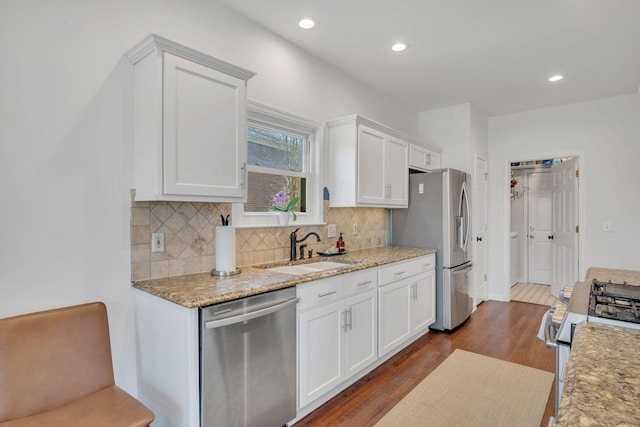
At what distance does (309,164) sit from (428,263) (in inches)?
62.3

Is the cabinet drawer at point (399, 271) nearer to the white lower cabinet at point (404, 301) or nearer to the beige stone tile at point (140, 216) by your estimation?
the white lower cabinet at point (404, 301)

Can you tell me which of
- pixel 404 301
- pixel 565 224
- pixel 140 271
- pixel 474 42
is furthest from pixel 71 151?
pixel 565 224

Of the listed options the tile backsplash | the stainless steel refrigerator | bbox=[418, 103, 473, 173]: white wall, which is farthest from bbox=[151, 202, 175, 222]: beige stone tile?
bbox=[418, 103, 473, 173]: white wall

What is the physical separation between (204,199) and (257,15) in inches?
58.4

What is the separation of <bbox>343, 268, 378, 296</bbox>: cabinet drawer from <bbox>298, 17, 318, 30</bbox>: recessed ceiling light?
6.17 feet

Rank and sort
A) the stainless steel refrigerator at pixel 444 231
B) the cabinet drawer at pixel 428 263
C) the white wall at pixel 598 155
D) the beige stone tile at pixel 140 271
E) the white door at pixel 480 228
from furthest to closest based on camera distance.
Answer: the white door at pixel 480 228, the white wall at pixel 598 155, the stainless steel refrigerator at pixel 444 231, the cabinet drawer at pixel 428 263, the beige stone tile at pixel 140 271

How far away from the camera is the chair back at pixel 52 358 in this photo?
1.43 m

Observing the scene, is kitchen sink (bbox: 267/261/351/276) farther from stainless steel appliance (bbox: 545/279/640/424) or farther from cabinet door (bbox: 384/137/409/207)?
stainless steel appliance (bbox: 545/279/640/424)

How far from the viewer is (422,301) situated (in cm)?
343

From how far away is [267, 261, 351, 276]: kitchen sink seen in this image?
2461 mm

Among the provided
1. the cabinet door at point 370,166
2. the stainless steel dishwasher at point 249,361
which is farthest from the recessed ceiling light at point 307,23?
the stainless steel dishwasher at point 249,361

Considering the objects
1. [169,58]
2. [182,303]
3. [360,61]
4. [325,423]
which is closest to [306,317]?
[325,423]

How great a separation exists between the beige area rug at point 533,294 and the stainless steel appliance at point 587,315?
13.0ft

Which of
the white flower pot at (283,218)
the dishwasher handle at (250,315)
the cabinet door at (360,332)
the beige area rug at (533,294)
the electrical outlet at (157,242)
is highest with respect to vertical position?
the white flower pot at (283,218)
